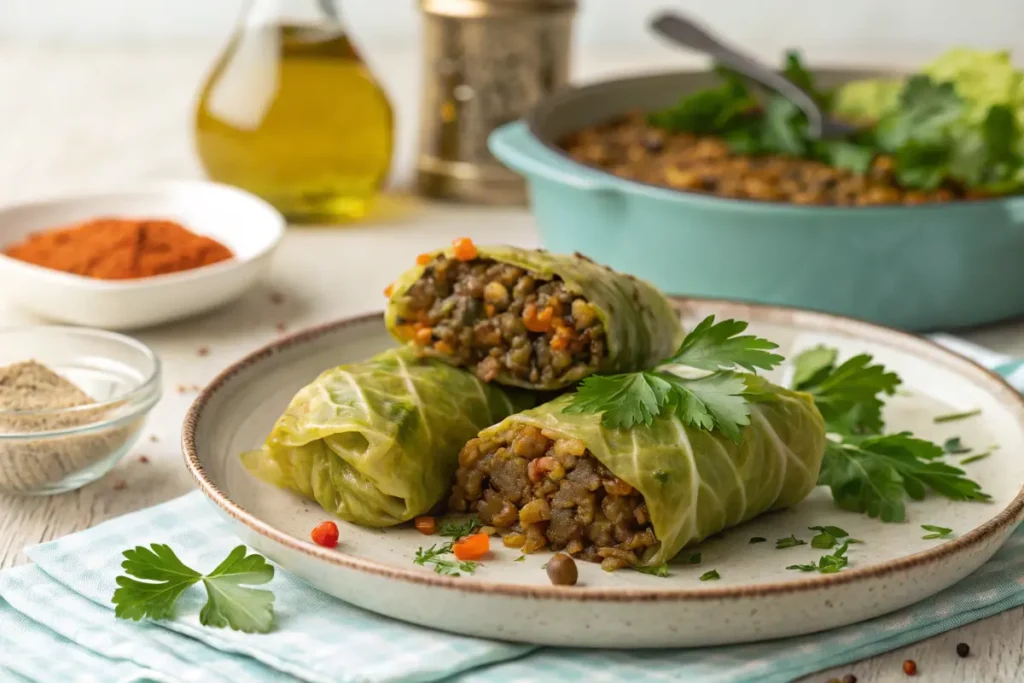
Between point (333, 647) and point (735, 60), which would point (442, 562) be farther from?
point (735, 60)

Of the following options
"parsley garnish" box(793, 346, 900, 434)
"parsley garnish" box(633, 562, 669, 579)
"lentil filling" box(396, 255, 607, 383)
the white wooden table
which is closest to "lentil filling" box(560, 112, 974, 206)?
the white wooden table

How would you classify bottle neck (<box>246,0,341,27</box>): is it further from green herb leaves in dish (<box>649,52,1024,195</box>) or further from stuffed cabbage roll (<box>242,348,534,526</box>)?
stuffed cabbage roll (<box>242,348,534,526</box>)

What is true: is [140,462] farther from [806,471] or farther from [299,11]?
[299,11]

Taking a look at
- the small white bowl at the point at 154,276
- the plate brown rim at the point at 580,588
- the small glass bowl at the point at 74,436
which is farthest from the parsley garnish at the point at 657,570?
the small white bowl at the point at 154,276

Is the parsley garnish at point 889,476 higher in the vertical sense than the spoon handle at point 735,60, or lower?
lower

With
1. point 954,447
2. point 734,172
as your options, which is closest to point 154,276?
point 734,172

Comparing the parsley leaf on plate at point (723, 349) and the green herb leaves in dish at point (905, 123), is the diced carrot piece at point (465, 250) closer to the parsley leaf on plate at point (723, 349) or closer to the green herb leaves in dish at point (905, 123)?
the parsley leaf on plate at point (723, 349)
